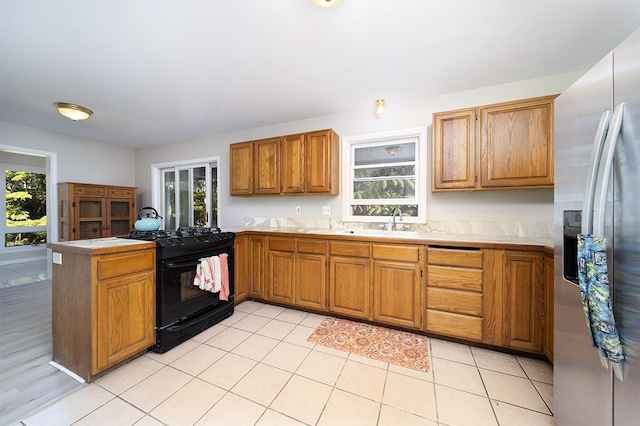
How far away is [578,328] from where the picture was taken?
3.40 ft

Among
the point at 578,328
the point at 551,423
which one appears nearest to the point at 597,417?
the point at 578,328

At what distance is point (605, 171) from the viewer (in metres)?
0.82

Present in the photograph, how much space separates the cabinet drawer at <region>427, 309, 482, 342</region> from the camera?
1.97m

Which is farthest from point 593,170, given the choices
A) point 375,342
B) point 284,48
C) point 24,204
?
point 24,204

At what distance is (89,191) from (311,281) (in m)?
4.25

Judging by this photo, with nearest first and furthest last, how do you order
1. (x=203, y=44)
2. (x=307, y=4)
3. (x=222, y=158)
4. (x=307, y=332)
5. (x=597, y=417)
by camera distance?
1. (x=597, y=417)
2. (x=307, y=4)
3. (x=203, y=44)
4. (x=307, y=332)
5. (x=222, y=158)

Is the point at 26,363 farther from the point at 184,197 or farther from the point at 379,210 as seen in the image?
the point at 379,210

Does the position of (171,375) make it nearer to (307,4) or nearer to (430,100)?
(307,4)

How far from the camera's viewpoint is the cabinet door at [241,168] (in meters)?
3.31

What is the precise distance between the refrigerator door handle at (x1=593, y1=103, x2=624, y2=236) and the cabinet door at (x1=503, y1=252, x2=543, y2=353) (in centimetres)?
118

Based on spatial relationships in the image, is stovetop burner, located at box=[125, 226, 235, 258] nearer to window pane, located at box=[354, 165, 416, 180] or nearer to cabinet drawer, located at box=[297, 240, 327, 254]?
cabinet drawer, located at box=[297, 240, 327, 254]

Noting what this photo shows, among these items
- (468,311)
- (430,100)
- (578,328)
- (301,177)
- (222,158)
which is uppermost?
A: (430,100)

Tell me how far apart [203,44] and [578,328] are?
2917 millimetres

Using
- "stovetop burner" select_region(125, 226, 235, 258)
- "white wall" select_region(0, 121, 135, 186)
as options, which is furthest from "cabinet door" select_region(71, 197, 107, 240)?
"stovetop burner" select_region(125, 226, 235, 258)
